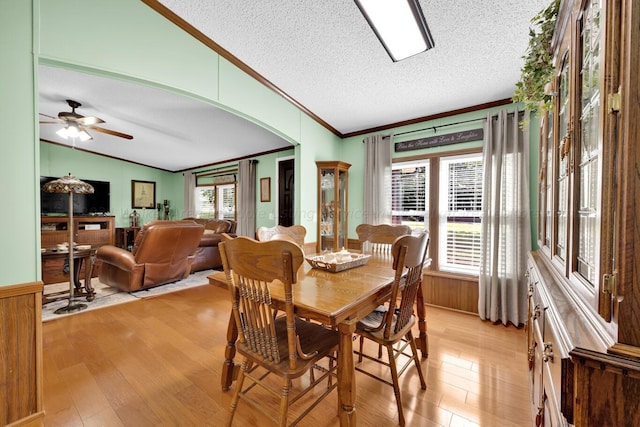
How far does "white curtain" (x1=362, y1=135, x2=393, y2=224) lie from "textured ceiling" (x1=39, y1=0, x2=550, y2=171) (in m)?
0.32

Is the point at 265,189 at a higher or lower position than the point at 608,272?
higher

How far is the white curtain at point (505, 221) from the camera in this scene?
267 cm

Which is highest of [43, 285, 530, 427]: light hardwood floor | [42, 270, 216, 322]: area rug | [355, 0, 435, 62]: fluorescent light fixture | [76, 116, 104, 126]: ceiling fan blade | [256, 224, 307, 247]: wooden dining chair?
[355, 0, 435, 62]: fluorescent light fixture

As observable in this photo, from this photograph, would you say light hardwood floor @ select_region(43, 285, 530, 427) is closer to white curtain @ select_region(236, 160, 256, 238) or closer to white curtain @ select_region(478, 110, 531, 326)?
white curtain @ select_region(478, 110, 531, 326)

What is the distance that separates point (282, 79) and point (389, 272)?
237 centimetres

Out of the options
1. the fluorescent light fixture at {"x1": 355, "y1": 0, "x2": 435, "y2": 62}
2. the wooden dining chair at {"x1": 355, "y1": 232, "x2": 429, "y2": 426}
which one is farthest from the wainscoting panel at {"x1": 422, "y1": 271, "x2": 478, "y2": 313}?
the fluorescent light fixture at {"x1": 355, "y1": 0, "x2": 435, "y2": 62}

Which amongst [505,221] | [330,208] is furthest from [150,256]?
[505,221]

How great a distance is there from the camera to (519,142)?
2.69 m

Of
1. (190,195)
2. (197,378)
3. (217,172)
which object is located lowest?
(197,378)

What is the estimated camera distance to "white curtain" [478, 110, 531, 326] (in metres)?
2.67

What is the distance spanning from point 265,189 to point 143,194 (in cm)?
435

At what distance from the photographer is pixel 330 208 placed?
3.79m

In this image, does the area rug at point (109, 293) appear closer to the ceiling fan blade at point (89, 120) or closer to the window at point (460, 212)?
the ceiling fan blade at point (89, 120)

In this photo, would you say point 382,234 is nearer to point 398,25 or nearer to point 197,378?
point 398,25
